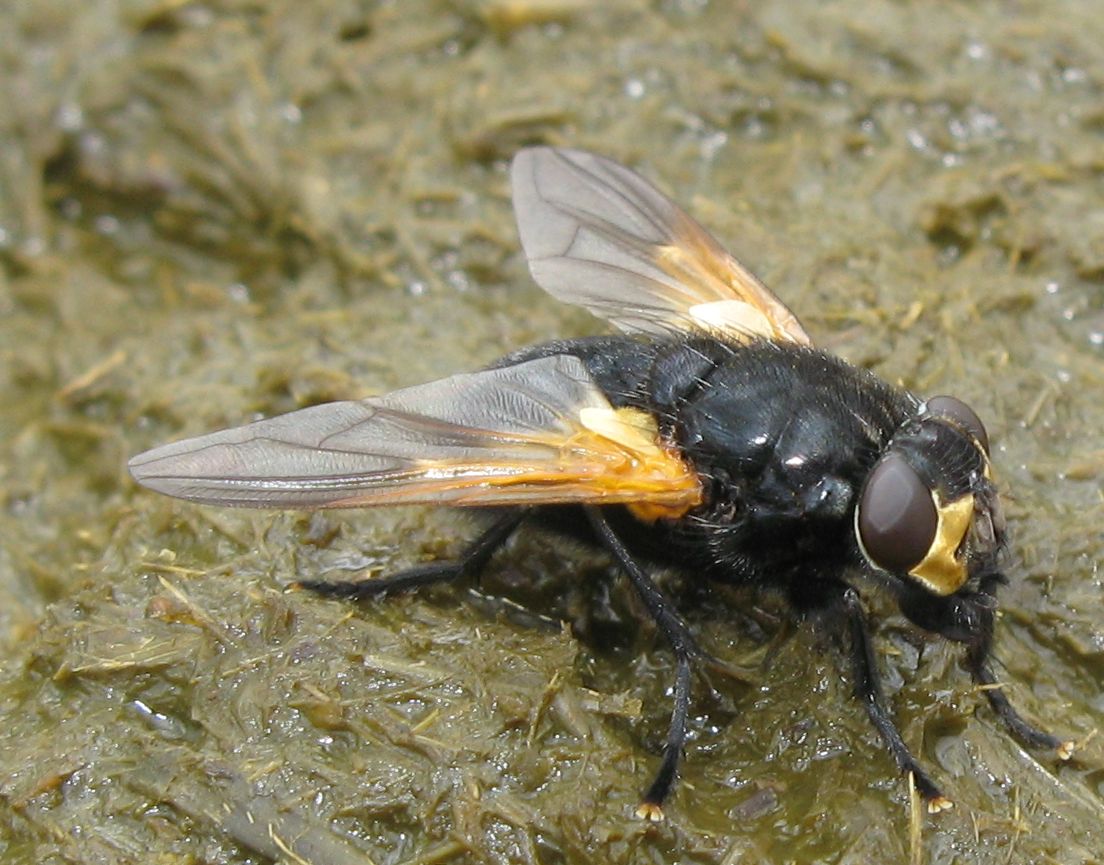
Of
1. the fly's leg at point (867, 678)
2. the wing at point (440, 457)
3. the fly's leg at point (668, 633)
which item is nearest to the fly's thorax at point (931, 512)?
the fly's leg at point (867, 678)

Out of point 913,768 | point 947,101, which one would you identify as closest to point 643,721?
point 913,768

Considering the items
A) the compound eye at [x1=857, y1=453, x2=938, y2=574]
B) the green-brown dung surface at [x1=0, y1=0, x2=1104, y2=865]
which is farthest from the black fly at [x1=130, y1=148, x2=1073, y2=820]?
the green-brown dung surface at [x1=0, y1=0, x2=1104, y2=865]

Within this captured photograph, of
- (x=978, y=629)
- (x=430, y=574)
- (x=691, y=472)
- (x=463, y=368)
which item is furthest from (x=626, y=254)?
(x=978, y=629)

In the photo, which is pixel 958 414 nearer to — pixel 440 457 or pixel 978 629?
pixel 978 629

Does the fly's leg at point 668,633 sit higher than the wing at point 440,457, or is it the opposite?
the wing at point 440,457

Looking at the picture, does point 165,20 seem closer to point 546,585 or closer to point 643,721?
point 546,585

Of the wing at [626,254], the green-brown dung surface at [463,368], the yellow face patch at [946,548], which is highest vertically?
the yellow face patch at [946,548]

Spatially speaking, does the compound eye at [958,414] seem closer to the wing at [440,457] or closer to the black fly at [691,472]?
the black fly at [691,472]
